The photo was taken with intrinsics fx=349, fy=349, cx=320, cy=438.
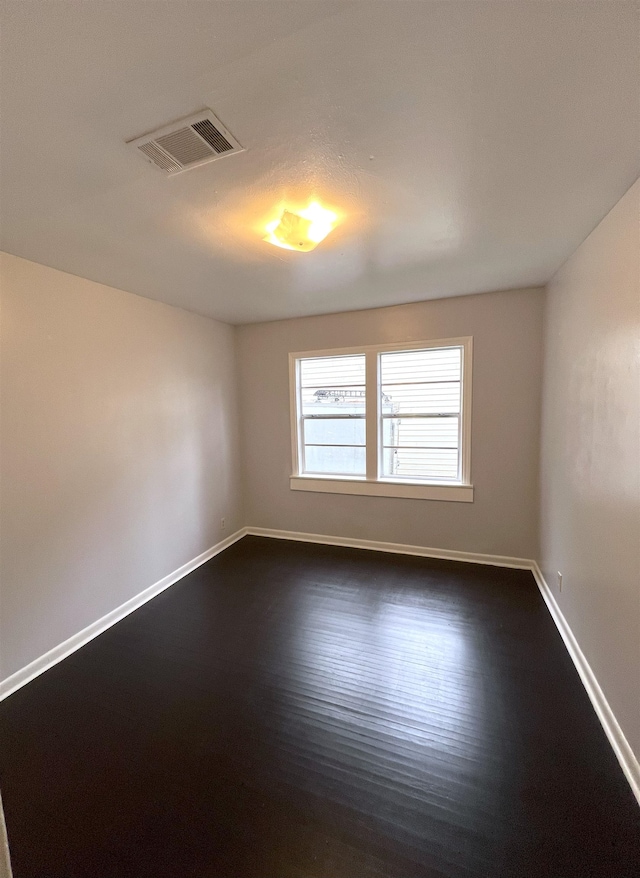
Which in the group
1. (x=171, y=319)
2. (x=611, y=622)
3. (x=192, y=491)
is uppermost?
(x=171, y=319)

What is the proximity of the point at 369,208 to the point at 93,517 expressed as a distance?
270cm

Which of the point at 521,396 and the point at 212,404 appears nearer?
the point at 521,396

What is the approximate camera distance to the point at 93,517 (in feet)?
8.44

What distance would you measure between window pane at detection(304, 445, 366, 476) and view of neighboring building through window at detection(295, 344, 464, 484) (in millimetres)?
11

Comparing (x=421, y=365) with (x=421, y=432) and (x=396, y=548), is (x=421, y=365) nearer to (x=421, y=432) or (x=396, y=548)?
(x=421, y=432)

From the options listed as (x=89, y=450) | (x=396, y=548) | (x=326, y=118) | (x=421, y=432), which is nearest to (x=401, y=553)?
(x=396, y=548)

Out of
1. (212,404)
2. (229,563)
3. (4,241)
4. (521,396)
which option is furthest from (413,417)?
(4,241)

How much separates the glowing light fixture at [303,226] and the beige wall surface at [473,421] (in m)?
Answer: 1.90

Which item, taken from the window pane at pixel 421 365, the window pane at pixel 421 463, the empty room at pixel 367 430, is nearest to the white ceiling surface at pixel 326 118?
the empty room at pixel 367 430

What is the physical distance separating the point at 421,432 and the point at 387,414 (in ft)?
1.32

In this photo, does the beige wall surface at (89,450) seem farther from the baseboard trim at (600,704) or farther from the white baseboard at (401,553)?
the baseboard trim at (600,704)

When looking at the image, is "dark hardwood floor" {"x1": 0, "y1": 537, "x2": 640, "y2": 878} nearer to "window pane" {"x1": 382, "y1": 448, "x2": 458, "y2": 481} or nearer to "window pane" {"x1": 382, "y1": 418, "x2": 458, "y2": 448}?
"window pane" {"x1": 382, "y1": 448, "x2": 458, "y2": 481}

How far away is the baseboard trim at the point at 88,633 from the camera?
82.6 inches

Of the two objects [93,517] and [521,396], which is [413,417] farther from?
[93,517]
